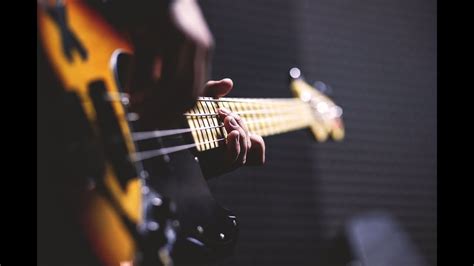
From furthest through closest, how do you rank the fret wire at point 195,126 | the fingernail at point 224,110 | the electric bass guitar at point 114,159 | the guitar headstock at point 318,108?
the guitar headstock at point 318,108, the fingernail at point 224,110, the fret wire at point 195,126, the electric bass guitar at point 114,159

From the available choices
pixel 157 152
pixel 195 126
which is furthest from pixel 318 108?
pixel 157 152

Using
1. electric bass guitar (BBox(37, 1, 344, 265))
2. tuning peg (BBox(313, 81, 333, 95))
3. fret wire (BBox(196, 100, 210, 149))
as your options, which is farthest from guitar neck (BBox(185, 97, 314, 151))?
tuning peg (BBox(313, 81, 333, 95))

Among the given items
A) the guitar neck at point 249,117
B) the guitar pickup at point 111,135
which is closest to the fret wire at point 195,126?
the guitar neck at point 249,117

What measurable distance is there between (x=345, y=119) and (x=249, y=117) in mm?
889

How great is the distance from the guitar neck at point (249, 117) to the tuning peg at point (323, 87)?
24 centimetres

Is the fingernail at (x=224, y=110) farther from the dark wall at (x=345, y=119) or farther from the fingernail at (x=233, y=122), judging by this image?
the dark wall at (x=345, y=119)

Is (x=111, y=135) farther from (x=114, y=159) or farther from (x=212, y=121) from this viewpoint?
(x=212, y=121)

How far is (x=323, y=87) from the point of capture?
214cm

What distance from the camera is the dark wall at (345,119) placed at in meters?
2.02

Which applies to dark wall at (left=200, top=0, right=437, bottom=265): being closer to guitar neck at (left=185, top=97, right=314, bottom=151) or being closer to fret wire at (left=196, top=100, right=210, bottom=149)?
guitar neck at (left=185, top=97, right=314, bottom=151)

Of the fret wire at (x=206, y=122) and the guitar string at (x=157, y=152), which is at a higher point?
the fret wire at (x=206, y=122)

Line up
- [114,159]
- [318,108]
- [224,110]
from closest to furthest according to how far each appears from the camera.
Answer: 1. [114,159]
2. [224,110]
3. [318,108]

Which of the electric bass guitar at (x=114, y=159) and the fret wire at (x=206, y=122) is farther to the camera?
the fret wire at (x=206, y=122)
